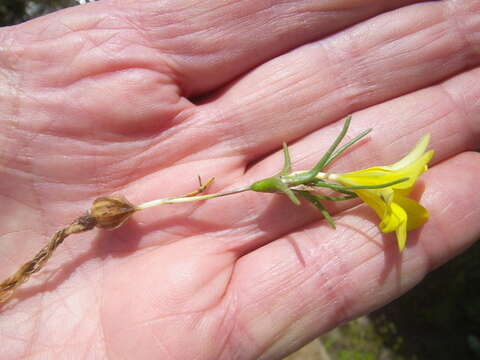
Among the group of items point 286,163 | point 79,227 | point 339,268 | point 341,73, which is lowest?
point 339,268

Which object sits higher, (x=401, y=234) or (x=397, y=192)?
(x=397, y=192)

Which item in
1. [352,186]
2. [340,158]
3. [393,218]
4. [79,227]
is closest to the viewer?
Result: [393,218]

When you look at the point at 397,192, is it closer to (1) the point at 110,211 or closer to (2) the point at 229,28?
(2) the point at 229,28

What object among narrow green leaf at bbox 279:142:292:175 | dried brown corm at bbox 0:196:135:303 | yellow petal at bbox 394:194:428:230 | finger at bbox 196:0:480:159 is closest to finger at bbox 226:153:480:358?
yellow petal at bbox 394:194:428:230

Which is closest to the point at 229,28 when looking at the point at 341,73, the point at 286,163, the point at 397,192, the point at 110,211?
the point at 341,73

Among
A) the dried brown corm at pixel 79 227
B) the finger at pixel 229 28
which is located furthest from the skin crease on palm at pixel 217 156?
the dried brown corm at pixel 79 227

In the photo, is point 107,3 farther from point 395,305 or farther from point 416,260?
point 395,305

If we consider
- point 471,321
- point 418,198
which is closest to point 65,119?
point 418,198

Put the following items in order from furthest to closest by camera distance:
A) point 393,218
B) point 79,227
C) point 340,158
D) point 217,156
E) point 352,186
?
point 217,156
point 340,158
point 79,227
point 352,186
point 393,218
